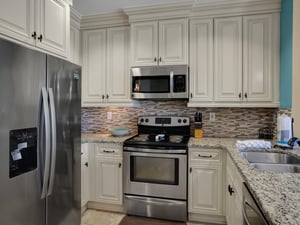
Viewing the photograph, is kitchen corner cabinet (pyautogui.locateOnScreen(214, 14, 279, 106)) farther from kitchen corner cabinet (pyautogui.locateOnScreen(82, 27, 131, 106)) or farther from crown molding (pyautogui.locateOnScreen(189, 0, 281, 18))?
kitchen corner cabinet (pyautogui.locateOnScreen(82, 27, 131, 106))

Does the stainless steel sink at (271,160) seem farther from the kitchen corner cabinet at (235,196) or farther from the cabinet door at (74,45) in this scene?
the cabinet door at (74,45)

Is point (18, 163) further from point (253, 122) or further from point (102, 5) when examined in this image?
point (253, 122)

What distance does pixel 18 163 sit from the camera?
4.27ft

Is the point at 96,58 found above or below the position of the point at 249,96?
above

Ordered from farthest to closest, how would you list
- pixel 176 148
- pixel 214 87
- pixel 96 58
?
pixel 96 58
pixel 214 87
pixel 176 148

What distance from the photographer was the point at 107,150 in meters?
2.73

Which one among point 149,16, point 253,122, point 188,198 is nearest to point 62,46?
point 149,16

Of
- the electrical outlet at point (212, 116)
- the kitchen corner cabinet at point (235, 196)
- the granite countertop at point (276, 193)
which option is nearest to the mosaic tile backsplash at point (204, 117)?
the electrical outlet at point (212, 116)

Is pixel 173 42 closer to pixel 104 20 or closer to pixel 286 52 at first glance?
pixel 104 20

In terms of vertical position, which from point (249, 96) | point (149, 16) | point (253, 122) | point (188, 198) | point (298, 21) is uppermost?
point (149, 16)

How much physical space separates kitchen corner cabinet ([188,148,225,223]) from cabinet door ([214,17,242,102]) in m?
0.73

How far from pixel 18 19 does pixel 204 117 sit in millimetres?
2347

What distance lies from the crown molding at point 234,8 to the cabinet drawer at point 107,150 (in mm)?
1889

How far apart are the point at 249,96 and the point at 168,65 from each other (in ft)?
3.44
